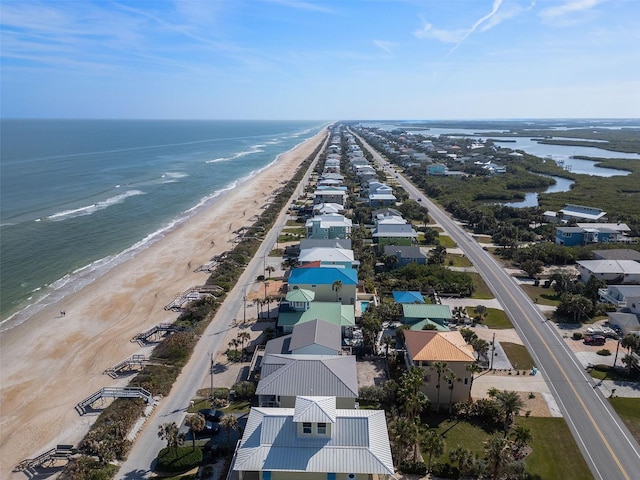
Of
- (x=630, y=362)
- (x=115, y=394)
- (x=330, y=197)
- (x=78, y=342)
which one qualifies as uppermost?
(x=330, y=197)

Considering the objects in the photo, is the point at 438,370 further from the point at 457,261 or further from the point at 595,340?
the point at 457,261

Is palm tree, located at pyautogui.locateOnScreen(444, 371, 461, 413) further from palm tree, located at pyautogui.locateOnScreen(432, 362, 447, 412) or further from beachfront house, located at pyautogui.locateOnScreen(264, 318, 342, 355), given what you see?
beachfront house, located at pyautogui.locateOnScreen(264, 318, 342, 355)

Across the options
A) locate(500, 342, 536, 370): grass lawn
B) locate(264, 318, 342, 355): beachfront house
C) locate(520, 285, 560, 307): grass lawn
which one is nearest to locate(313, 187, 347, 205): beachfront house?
locate(520, 285, 560, 307): grass lawn

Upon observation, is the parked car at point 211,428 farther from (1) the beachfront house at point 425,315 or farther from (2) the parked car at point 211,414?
(1) the beachfront house at point 425,315

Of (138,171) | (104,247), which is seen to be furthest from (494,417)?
(138,171)

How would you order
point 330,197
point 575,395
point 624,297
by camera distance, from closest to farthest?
point 575,395 → point 624,297 → point 330,197

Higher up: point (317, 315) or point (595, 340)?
point (317, 315)

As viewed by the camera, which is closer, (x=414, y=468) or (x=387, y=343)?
(x=414, y=468)

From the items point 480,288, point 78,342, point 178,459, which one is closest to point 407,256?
point 480,288

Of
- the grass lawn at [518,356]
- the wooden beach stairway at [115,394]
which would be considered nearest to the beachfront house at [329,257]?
the grass lawn at [518,356]
